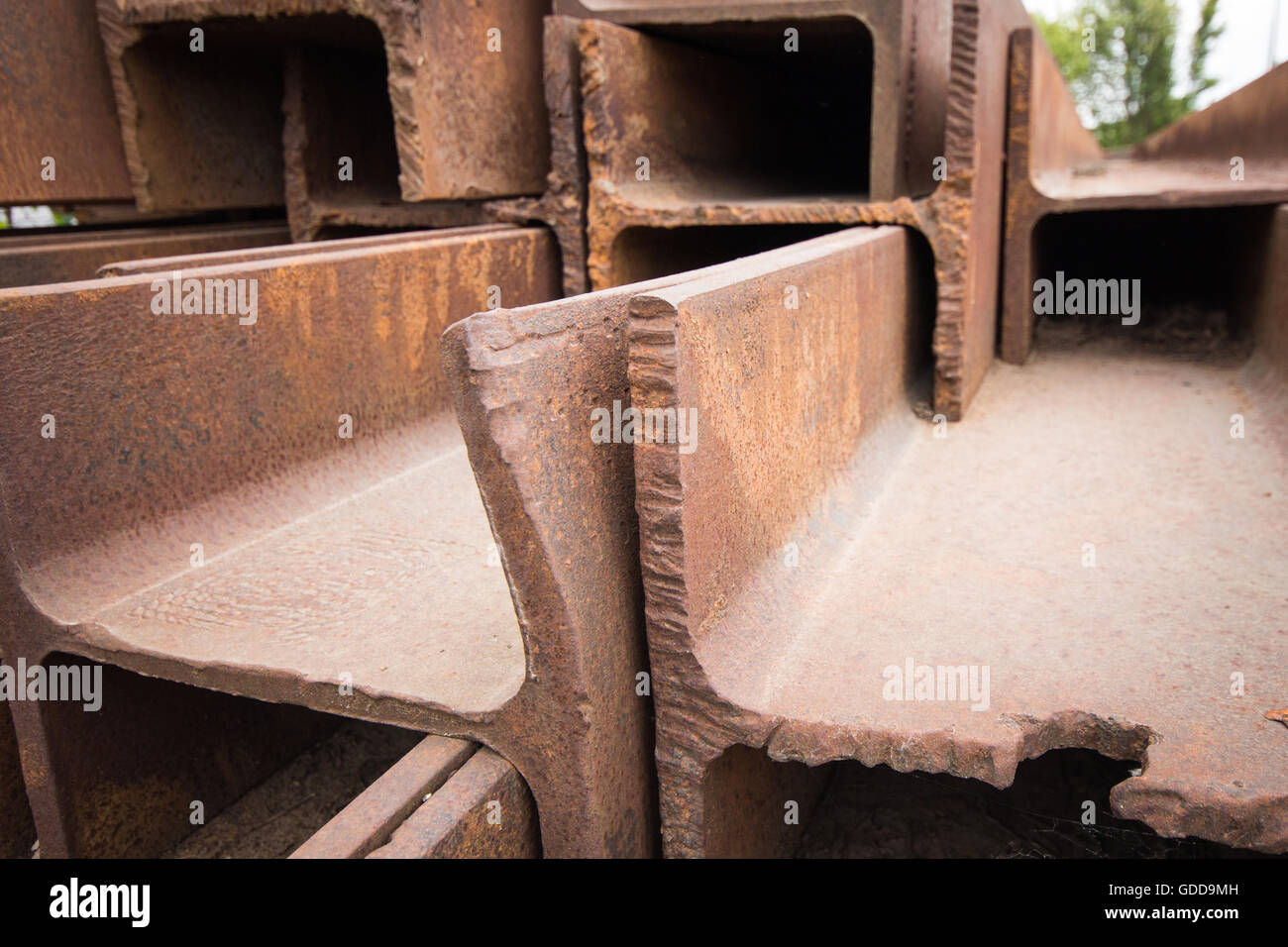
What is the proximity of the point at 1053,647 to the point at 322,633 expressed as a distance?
144 centimetres

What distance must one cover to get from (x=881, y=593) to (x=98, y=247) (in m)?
2.95

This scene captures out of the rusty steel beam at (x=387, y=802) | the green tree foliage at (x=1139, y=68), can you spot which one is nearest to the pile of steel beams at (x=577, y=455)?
the rusty steel beam at (x=387, y=802)

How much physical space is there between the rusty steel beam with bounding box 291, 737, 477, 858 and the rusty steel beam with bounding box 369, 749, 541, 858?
0.7 inches

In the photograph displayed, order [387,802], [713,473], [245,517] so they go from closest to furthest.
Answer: [387,802] → [713,473] → [245,517]

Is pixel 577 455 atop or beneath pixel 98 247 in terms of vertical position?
beneath

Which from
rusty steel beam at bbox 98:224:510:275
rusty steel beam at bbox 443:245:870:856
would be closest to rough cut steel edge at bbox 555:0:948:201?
rusty steel beam at bbox 98:224:510:275

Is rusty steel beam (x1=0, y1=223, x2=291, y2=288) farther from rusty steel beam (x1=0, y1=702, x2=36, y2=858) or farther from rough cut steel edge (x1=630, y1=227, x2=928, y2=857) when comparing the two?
rough cut steel edge (x1=630, y1=227, x2=928, y2=857)

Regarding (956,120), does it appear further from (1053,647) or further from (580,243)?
(1053,647)

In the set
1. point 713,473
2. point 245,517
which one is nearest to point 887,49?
point 713,473

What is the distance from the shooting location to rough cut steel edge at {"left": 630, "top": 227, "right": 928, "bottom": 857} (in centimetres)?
163

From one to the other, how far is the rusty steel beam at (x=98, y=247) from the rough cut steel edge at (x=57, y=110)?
0.16 m

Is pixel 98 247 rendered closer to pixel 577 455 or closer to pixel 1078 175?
pixel 577 455

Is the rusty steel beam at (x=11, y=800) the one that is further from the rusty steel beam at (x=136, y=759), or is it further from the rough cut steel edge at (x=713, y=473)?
the rough cut steel edge at (x=713, y=473)

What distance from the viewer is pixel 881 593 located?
210 centimetres
